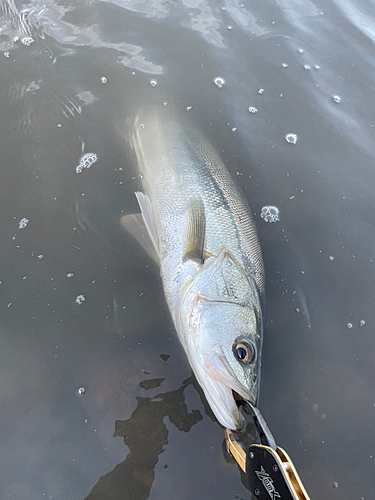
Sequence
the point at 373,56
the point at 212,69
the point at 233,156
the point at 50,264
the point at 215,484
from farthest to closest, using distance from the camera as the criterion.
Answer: the point at 373,56 → the point at 212,69 → the point at 233,156 → the point at 50,264 → the point at 215,484

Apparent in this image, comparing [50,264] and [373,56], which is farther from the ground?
[373,56]

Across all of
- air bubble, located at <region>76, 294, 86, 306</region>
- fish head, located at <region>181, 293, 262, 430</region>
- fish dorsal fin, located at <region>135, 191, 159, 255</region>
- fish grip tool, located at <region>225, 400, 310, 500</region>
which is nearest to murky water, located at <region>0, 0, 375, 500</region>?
air bubble, located at <region>76, 294, 86, 306</region>

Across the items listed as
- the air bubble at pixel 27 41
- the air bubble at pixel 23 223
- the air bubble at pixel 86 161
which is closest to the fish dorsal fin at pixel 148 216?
the air bubble at pixel 86 161

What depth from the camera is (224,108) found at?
3.82 meters

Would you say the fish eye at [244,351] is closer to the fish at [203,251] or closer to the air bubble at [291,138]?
the fish at [203,251]

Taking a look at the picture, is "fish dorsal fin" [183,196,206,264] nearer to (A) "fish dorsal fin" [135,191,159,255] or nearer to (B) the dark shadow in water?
(A) "fish dorsal fin" [135,191,159,255]

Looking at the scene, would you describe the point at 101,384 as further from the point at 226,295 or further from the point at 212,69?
the point at 212,69

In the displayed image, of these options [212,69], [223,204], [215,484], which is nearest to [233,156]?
[223,204]

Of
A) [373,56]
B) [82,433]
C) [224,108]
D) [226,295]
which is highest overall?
[373,56]

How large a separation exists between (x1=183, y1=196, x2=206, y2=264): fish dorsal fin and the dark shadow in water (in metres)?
0.91

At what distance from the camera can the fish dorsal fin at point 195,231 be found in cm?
252

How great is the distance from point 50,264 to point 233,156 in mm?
2133

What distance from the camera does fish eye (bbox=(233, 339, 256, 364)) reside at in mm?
2059

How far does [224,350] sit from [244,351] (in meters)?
0.13
